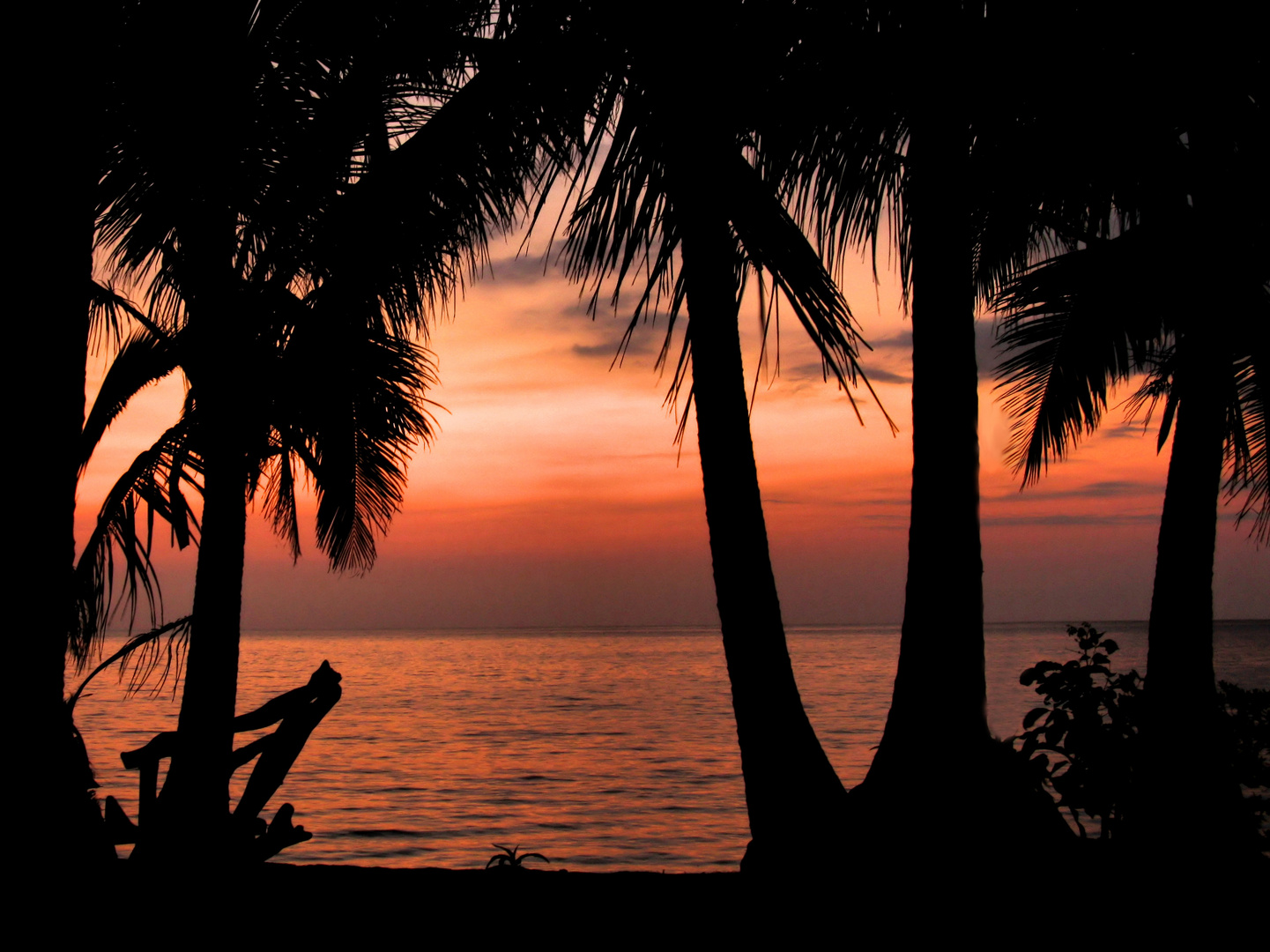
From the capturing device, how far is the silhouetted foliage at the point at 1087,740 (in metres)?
4.23

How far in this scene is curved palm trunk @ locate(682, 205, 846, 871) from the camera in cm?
363

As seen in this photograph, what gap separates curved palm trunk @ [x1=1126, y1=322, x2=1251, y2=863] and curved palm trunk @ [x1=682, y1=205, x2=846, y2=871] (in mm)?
1497

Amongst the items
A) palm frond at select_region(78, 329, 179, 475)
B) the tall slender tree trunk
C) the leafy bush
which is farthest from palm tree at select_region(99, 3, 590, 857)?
the leafy bush

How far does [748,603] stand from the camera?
12.1 feet

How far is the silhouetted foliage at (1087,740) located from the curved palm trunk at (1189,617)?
20 centimetres

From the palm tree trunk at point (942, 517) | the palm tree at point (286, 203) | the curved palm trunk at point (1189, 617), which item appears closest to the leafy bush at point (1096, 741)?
the curved palm trunk at point (1189, 617)

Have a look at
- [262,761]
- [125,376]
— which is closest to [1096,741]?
[262,761]

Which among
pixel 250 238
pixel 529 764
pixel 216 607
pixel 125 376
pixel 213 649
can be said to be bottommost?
pixel 529 764

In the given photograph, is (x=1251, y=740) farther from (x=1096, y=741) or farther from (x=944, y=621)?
(x=944, y=621)

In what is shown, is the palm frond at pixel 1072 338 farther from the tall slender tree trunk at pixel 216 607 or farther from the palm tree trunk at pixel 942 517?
the tall slender tree trunk at pixel 216 607

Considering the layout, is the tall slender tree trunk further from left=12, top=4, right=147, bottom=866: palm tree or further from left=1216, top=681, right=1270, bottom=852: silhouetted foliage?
left=1216, top=681, right=1270, bottom=852: silhouetted foliage

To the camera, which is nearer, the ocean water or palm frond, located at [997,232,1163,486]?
palm frond, located at [997,232,1163,486]

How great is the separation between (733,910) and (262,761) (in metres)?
1.87

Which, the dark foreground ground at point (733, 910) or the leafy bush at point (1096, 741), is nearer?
the dark foreground ground at point (733, 910)
